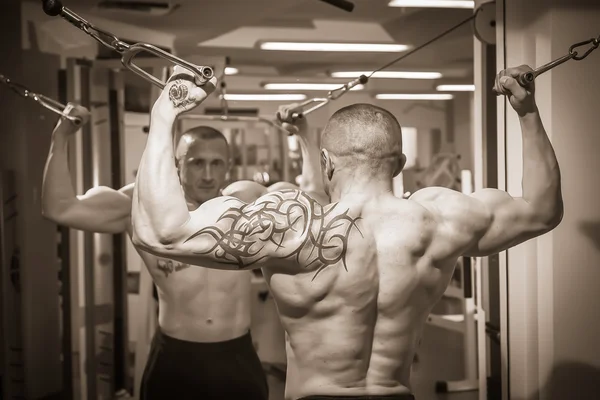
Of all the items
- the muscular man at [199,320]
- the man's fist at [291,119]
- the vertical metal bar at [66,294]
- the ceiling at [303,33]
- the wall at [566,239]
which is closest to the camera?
the wall at [566,239]

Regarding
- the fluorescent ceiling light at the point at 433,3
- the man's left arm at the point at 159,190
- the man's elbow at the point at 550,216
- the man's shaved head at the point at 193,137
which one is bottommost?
the man's elbow at the point at 550,216

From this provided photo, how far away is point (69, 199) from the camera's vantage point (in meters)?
1.90

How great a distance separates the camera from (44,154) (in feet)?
8.04

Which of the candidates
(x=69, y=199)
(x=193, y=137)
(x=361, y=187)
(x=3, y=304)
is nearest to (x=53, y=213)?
(x=69, y=199)

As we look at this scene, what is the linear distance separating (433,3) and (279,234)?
1.90 metres

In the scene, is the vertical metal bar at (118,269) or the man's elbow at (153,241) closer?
the man's elbow at (153,241)

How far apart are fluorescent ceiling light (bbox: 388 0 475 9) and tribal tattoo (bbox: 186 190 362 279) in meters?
1.72

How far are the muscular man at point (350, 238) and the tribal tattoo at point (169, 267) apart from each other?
903 mm

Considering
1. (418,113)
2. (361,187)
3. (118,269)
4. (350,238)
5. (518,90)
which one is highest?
(418,113)

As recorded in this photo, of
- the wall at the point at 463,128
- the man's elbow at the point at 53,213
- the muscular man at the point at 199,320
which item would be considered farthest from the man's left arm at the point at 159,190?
the wall at the point at 463,128

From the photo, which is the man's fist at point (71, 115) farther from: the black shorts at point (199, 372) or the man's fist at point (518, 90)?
the man's fist at point (518, 90)

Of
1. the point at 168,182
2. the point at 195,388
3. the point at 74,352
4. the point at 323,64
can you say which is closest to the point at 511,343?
the point at 195,388

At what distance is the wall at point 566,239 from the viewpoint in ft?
6.00

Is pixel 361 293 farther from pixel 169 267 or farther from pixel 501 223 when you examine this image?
pixel 169 267
